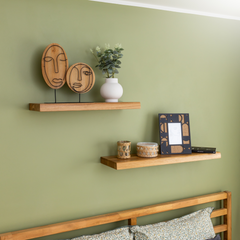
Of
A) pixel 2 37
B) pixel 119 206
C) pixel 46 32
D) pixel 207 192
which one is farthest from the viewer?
pixel 207 192

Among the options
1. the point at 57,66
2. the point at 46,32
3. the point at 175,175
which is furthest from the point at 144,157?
the point at 46,32

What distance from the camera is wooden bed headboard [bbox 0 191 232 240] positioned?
1.53 m

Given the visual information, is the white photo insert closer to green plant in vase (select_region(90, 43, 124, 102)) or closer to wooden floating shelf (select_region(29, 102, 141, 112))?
wooden floating shelf (select_region(29, 102, 141, 112))

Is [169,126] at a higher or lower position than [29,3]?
lower

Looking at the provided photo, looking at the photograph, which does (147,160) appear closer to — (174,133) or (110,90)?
(174,133)

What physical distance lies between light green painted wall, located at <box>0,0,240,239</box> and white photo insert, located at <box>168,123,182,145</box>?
13 cm

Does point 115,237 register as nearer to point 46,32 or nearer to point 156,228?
point 156,228

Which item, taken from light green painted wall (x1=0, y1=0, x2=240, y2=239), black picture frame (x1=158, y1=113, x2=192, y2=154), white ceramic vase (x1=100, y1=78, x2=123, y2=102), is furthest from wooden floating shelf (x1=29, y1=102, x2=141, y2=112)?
black picture frame (x1=158, y1=113, x2=192, y2=154)

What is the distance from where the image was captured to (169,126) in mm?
1895

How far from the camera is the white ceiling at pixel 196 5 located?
1.85 metres

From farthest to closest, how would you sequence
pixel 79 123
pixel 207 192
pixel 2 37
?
1. pixel 207 192
2. pixel 79 123
3. pixel 2 37

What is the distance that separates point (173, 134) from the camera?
1888mm

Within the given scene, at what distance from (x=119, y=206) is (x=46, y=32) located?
129 centimetres

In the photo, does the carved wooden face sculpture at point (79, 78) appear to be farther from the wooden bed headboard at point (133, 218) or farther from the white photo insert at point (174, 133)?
the wooden bed headboard at point (133, 218)
